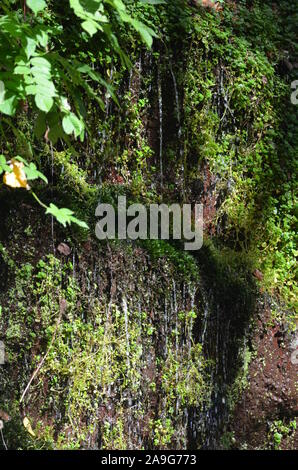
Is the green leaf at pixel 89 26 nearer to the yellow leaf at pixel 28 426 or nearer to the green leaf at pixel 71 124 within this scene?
the green leaf at pixel 71 124

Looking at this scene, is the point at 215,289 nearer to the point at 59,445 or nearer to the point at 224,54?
the point at 59,445

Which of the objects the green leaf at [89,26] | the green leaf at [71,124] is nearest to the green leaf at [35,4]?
the green leaf at [89,26]

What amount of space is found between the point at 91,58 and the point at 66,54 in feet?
0.60

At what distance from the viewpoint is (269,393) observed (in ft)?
15.0

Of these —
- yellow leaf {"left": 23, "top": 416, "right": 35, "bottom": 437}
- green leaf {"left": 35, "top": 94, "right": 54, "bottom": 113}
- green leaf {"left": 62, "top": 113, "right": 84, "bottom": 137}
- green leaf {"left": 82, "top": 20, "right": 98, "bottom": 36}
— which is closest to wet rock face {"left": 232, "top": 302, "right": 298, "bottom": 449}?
yellow leaf {"left": 23, "top": 416, "right": 35, "bottom": 437}

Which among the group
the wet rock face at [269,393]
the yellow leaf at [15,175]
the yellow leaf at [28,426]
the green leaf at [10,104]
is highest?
the green leaf at [10,104]

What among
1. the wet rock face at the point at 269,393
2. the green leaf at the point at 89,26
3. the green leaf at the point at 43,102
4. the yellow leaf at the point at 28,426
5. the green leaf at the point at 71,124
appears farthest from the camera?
the wet rock face at the point at 269,393

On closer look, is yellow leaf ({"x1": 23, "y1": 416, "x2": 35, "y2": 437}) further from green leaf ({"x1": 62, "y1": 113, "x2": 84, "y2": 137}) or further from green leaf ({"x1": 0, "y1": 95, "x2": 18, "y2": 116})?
green leaf ({"x1": 0, "y1": 95, "x2": 18, "y2": 116})

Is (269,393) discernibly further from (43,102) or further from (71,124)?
(43,102)

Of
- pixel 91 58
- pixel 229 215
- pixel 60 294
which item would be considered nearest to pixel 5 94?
pixel 60 294

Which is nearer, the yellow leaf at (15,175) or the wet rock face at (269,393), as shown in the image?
the yellow leaf at (15,175)

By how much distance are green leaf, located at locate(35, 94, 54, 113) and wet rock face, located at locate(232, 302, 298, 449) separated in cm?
251

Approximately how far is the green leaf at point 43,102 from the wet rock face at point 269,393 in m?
2.51

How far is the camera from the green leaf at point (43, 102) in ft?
8.77
